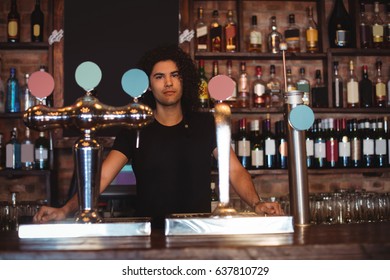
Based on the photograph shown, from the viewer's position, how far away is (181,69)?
2.02m

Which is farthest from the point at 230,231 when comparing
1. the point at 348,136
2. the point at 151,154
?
the point at 348,136

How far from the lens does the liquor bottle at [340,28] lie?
3.20 metres

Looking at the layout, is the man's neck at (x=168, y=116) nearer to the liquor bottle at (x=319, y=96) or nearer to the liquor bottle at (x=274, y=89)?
the liquor bottle at (x=274, y=89)

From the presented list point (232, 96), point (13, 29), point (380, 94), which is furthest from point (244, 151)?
point (13, 29)

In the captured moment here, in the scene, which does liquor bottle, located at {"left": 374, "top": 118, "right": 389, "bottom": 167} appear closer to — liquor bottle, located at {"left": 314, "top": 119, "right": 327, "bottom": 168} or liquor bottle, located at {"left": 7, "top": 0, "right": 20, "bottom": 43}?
liquor bottle, located at {"left": 314, "top": 119, "right": 327, "bottom": 168}

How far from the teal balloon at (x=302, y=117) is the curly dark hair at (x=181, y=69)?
0.74 meters

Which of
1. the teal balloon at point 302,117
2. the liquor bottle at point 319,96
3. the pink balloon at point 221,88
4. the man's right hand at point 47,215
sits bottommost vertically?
the man's right hand at point 47,215

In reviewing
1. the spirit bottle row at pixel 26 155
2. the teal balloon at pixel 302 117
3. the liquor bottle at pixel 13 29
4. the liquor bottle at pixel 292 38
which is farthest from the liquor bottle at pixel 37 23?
the teal balloon at pixel 302 117

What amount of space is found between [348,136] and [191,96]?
138cm

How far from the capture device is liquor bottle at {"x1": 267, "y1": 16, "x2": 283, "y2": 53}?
10.6 ft

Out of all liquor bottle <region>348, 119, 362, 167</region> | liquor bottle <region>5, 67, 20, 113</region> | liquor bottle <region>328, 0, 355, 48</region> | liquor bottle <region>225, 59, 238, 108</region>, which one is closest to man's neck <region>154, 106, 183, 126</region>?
liquor bottle <region>225, 59, 238, 108</region>

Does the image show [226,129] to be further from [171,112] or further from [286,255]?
[171,112]

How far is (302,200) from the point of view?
1.35 m

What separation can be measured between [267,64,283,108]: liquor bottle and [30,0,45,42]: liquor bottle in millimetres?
1404
